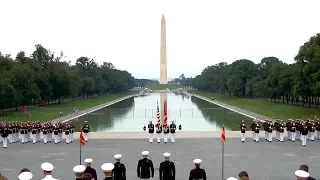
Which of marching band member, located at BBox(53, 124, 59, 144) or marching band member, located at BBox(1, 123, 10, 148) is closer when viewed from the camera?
marching band member, located at BBox(1, 123, 10, 148)

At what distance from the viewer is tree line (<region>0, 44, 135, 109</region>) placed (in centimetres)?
4832

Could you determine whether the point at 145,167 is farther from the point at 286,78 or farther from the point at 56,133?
the point at 286,78

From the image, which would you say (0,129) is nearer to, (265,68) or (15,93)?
(15,93)

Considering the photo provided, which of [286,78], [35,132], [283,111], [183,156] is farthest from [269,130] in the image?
[286,78]

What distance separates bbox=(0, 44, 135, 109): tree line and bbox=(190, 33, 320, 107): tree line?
118 feet

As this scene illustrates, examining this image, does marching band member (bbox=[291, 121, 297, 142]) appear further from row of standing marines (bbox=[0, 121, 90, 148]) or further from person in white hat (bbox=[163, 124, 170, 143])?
row of standing marines (bbox=[0, 121, 90, 148])

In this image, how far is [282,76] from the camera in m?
60.9

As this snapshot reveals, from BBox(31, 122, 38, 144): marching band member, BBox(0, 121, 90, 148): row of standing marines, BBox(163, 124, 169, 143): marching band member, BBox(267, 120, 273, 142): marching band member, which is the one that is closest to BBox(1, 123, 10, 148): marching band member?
BBox(0, 121, 90, 148): row of standing marines

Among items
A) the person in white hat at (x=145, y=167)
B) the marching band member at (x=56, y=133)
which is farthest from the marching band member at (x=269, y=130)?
the person in white hat at (x=145, y=167)

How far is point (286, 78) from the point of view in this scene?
59.2 metres

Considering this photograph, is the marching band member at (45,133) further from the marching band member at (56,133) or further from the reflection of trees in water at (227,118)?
the reflection of trees in water at (227,118)

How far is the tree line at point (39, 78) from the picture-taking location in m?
48.3

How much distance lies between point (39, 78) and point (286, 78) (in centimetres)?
3957

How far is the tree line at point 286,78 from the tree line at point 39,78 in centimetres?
3596
